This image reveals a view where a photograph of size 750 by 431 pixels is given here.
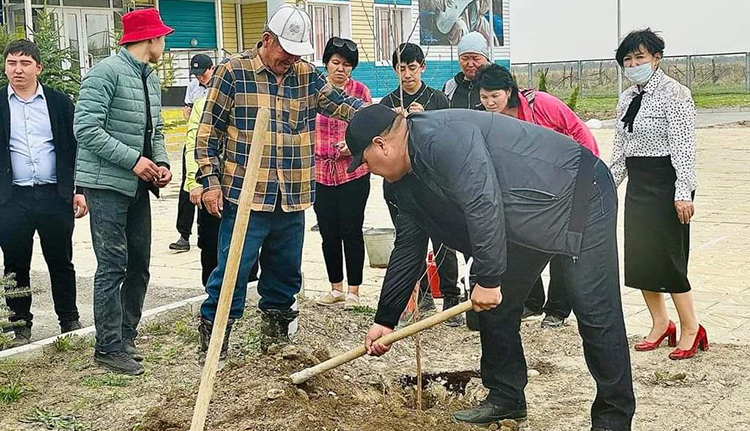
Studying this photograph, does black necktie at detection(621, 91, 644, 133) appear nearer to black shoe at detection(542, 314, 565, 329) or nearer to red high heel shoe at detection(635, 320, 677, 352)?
red high heel shoe at detection(635, 320, 677, 352)

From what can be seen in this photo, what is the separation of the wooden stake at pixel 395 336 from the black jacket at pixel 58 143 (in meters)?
2.21

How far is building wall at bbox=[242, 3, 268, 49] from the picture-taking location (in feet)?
95.1

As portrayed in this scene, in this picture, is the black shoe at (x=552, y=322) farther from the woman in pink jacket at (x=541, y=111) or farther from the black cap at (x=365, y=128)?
the black cap at (x=365, y=128)

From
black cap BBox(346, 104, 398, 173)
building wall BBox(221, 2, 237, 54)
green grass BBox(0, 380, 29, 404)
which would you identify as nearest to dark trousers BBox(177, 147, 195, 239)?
green grass BBox(0, 380, 29, 404)

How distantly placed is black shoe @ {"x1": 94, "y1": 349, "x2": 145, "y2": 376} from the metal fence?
4266 centimetres

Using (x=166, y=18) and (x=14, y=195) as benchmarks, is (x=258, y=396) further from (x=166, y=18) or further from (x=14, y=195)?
(x=166, y=18)

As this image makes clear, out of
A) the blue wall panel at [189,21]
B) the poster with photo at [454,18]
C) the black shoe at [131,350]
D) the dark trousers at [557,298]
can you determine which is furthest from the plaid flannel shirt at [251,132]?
the poster with photo at [454,18]

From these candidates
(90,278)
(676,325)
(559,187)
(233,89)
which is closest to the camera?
(559,187)

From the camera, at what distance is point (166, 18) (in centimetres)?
2694

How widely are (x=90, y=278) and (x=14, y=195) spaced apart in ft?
9.74

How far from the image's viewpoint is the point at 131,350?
19.1 ft

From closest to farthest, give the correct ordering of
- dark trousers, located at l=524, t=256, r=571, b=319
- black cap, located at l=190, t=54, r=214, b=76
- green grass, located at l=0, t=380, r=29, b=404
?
green grass, located at l=0, t=380, r=29, b=404
dark trousers, located at l=524, t=256, r=571, b=319
black cap, located at l=190, t=54, r=214, b=76

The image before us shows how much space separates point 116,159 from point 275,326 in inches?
56.1

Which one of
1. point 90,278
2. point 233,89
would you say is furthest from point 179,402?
point 90,278
